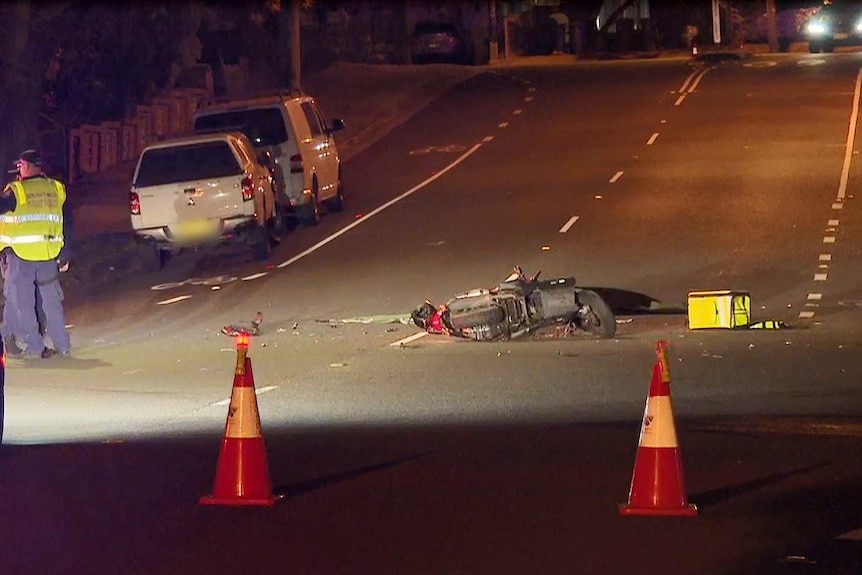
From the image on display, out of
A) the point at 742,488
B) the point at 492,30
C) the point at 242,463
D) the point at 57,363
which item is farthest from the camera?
the point at 492,30

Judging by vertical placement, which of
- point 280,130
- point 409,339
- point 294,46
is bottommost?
point 409,339

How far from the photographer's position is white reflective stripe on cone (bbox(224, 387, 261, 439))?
28.5 feet

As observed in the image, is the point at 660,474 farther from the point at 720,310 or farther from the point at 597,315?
the point at 720,310

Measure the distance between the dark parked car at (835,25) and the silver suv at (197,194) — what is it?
3702 centimetres

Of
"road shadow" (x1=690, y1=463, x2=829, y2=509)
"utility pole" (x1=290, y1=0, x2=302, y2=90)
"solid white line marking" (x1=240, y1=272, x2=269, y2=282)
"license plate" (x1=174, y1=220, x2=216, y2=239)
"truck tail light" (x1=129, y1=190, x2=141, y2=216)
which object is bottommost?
"road shadow" (x1=690, y1=463, x2=829, y2=509)

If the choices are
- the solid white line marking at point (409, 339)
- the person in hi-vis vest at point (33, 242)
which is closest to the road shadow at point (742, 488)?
the solid white line marking at point (409, 339)

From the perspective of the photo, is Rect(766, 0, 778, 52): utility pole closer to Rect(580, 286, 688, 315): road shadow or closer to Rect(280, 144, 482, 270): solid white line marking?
Rect(280, 144, 482, 270): solid white line marking

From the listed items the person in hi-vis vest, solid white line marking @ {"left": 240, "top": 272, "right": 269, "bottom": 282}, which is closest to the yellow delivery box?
the person in hi-vis vest

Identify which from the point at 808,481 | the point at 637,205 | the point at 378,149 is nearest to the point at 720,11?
the point at 378,149

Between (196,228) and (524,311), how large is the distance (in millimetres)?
7818

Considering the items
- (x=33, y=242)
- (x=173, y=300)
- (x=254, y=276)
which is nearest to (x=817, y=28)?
(x=254, y=276)

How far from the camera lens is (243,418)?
872 centimetres

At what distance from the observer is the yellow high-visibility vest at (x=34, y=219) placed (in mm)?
16516

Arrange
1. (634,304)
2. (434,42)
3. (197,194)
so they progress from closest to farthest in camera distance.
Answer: (634,304)
(197,194)
(434,42)
